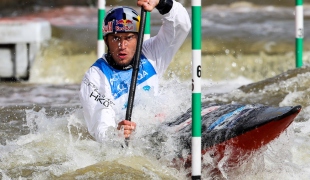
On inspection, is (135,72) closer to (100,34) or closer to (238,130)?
(238,130)

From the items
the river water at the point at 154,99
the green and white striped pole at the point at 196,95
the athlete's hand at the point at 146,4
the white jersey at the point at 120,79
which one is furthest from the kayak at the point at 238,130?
the athlete's hand at the point at 146,4

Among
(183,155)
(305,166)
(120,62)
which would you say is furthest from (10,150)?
(305,166)

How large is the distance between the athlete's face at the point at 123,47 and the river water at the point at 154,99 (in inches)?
14.0

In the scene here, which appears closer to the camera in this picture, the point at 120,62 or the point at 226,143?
the point at 226,143

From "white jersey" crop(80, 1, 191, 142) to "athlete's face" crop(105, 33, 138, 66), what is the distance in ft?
0.32

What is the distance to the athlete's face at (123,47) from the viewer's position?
5285 millimetres

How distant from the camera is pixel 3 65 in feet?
34.5

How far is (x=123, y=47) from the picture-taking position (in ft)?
17.3

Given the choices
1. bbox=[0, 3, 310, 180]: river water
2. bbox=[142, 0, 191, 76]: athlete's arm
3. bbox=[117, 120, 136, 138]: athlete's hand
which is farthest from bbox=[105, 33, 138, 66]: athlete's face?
bbox=[117, 120, 136, 138]: athlete's hand

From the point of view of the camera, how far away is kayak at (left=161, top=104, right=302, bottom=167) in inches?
176

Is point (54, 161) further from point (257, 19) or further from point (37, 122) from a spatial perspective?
point (257, 19)

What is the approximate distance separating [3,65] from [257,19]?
15.2 ft

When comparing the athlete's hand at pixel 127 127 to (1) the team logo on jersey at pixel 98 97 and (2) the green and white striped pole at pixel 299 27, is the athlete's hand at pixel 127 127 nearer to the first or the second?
(1) the team logo on jersey at pixel 98 97

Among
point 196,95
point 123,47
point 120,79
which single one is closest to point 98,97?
point 120,79
